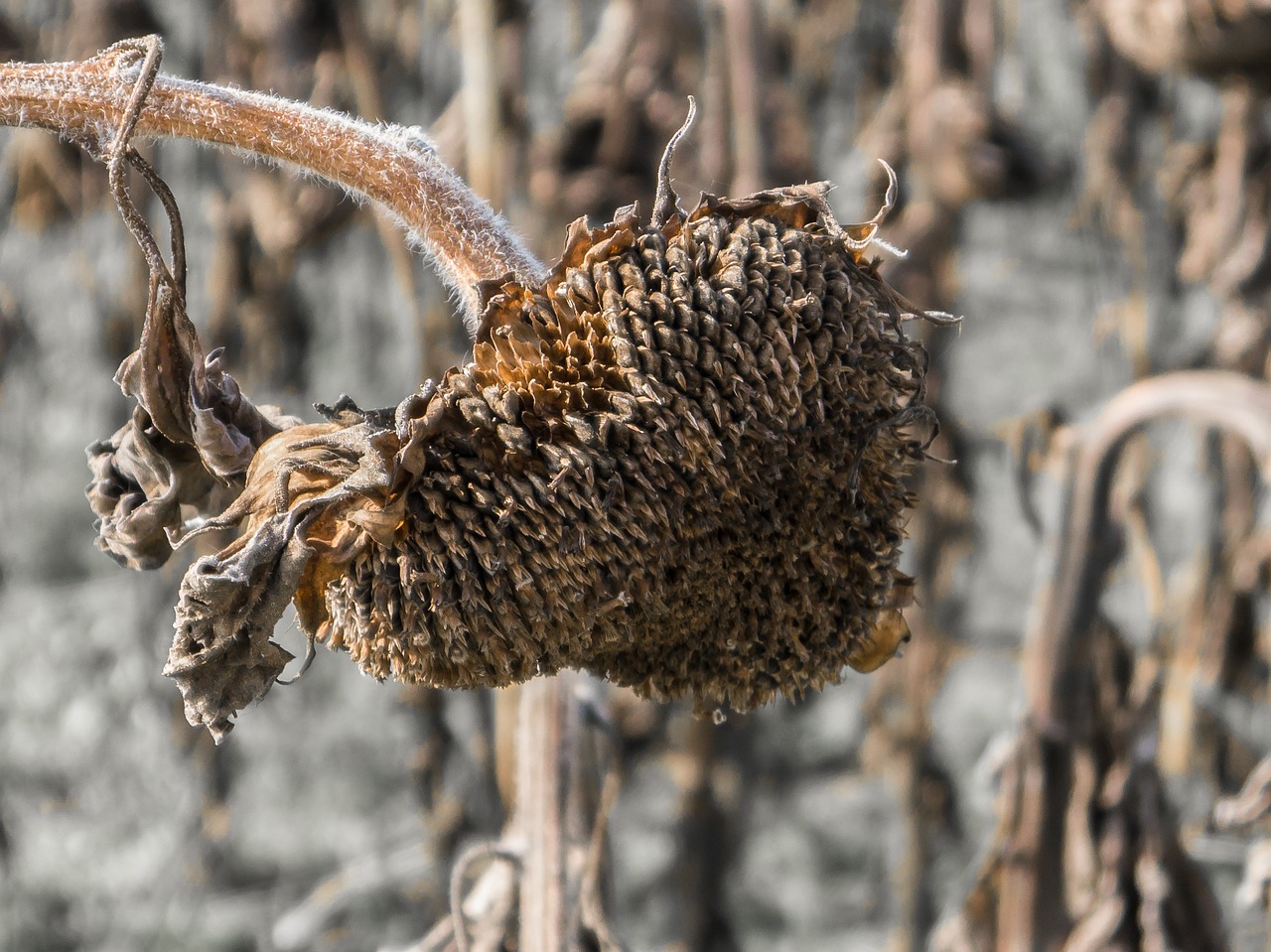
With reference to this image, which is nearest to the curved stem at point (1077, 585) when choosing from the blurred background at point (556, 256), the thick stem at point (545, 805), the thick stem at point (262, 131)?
the blurred background at point (556, 256)

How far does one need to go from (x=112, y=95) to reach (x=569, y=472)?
0.33 m

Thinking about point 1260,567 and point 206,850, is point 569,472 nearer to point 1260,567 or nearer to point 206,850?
point 1260,567

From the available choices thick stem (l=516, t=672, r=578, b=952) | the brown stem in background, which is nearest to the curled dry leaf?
thick stem (l=516, t=672, r=578, b=952)

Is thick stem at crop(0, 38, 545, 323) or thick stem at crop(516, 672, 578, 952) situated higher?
thick stem at crop(0, 38, 545, 323)

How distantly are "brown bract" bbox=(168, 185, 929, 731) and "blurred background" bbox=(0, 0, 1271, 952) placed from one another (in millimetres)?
958

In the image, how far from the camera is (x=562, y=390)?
555 millimetres

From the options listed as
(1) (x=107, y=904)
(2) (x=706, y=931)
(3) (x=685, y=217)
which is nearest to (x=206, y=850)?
(1) (x=107, y=904)

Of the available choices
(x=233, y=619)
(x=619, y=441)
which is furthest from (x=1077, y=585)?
(x=233, y=619)

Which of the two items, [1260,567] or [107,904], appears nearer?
[1260,567]

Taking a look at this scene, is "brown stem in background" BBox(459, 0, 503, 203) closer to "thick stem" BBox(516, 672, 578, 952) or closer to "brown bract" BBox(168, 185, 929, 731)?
"thick stem" BBox(516, 672, 578, 952)

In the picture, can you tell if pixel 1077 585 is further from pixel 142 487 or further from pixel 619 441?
pixel 142 487

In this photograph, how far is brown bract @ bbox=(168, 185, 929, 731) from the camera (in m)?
0.55

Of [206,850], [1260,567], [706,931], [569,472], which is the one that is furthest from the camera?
[206,850]

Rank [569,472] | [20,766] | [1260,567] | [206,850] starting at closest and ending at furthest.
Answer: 1. [569,472]
2. [1260,567]
3. [206,850]
4. [20,766]
